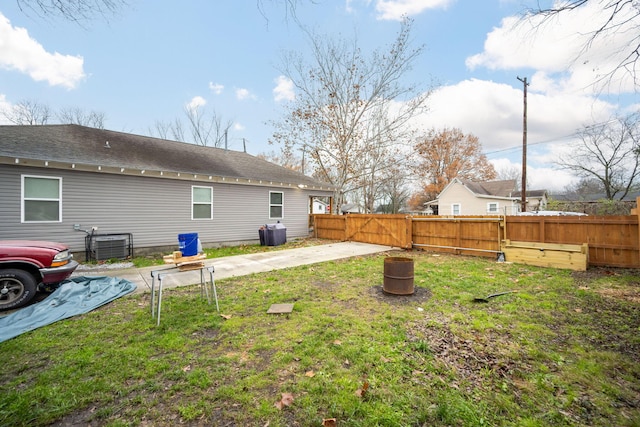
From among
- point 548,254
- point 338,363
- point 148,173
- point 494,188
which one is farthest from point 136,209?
point 494,188

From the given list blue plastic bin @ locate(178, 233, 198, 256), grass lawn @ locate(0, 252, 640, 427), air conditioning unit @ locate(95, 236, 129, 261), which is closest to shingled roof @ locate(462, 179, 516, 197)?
grass lawn @ locate(0, 252, 640, 427)

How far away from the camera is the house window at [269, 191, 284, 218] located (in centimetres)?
1319

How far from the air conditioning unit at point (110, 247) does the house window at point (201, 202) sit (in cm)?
257

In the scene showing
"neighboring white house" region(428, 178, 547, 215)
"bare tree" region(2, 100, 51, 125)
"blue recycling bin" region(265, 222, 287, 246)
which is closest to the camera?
"blue recycling bin" region(265, 222, 287, 246)

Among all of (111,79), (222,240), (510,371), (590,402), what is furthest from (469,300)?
(111,79)

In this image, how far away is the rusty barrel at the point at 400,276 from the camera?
15.9ft

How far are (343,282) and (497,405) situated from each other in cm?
389

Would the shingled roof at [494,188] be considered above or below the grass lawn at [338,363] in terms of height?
above

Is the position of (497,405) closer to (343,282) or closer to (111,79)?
(343,282)

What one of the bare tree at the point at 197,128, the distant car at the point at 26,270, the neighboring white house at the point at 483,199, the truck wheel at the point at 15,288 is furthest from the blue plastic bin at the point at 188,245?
the neighboring white house at the point at 483,199

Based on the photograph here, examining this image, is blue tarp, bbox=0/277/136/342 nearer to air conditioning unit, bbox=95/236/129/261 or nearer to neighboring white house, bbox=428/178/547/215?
air conditioning unit, bbox=95/236/129/261

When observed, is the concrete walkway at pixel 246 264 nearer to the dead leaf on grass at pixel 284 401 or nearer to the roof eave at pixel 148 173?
the roof eave at pixel 148 173

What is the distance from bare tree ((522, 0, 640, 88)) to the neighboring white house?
24997 mm

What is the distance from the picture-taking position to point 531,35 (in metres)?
3.50
